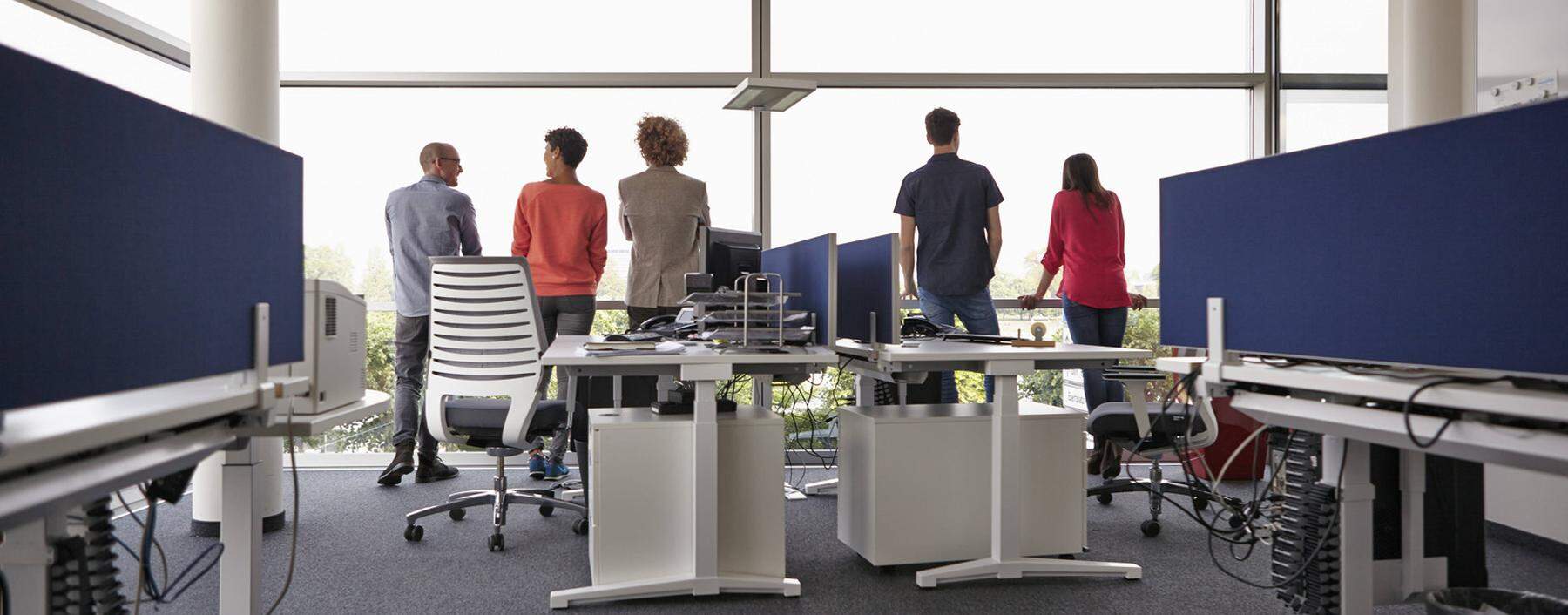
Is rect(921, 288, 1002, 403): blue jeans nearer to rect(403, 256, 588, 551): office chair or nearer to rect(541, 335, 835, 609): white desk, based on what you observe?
rect(541, 335, 835, 609): white desk

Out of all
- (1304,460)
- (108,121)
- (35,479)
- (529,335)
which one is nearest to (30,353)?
(35,479)

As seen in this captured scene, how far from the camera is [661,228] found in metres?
3.93

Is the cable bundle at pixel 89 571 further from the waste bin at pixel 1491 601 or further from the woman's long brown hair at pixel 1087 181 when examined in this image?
Result: the woman's long brown hair at pixel 1087 181

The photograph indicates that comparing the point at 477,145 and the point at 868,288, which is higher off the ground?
the point at 477,145

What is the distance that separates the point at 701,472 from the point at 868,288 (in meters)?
0.86

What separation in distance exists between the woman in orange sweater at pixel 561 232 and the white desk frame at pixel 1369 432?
2.61 metres

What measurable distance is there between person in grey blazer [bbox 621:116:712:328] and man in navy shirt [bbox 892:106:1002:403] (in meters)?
0.82

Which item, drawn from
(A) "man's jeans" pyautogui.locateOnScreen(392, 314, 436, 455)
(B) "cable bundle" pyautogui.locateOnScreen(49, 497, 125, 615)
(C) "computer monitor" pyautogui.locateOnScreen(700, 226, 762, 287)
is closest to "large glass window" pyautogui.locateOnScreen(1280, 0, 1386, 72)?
(C) "computer monitor" pyautogui.locateOnScreen(700, 226, 762, 287)

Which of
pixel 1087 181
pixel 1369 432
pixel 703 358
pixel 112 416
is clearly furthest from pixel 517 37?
pixel 1369 432

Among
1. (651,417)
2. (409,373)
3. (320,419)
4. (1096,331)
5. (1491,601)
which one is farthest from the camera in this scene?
(409,373)

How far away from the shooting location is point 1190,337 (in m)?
1.98

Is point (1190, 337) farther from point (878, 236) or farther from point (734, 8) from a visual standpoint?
point (734, 8)

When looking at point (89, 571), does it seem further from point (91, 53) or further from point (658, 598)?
point (91, 53)

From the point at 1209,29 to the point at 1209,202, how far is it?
3771mm
